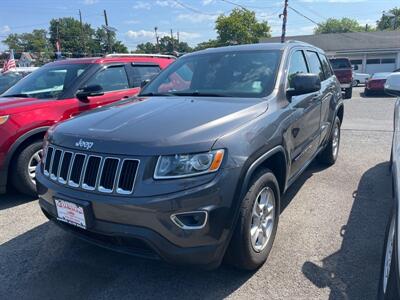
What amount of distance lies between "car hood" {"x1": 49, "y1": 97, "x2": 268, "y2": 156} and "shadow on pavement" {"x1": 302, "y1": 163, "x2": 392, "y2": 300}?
1413 millimetres

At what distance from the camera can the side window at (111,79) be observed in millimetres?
5762

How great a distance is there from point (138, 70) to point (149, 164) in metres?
4.41

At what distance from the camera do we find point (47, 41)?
317 feet

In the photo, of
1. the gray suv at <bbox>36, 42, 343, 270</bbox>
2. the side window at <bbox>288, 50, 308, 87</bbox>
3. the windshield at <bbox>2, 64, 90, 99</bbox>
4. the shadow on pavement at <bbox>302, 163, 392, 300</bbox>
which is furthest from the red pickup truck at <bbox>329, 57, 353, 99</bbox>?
the gray suv at <bbox>36, 42, 343, 270</bbox>

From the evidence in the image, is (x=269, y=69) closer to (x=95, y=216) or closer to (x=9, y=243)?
(x=95, y=216)

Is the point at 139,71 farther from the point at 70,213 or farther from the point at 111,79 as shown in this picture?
the point at 70,213

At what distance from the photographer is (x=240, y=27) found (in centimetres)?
6162

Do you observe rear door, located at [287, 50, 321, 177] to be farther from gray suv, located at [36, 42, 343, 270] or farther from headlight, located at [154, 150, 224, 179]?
headlight, located at [154, 150, 224, 179]

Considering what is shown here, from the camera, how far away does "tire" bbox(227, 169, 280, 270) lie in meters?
2.68

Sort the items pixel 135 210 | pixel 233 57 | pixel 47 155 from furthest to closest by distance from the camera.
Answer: pixel 233 57
pixel 47 155
pixel 135 210

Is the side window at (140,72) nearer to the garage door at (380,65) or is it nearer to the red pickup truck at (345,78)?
the red pickup truck at (345,78)

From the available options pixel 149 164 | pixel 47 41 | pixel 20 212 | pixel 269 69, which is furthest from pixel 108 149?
pixel 47 41

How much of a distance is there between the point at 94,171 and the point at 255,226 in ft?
4.36

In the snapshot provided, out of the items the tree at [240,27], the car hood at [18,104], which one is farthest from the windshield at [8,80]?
the tree at [240,27]
